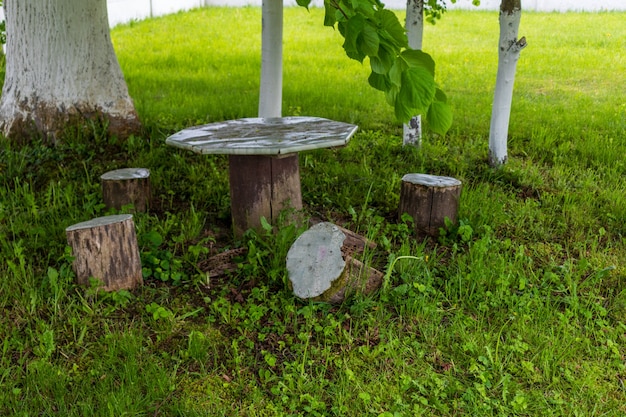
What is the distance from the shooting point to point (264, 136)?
4.06 metres

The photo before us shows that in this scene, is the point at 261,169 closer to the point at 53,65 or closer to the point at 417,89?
the point at 417,89

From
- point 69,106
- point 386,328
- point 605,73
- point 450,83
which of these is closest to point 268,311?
point 386,328

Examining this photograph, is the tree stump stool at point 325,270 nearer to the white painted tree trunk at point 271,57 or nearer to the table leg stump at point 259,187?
the table leg stump at point 259,187

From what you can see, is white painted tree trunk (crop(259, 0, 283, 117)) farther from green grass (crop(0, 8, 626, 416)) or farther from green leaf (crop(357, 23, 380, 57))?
green leaf (crop(357, 23, 380, 57))

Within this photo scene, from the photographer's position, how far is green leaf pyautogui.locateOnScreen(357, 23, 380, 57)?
267 centimetres

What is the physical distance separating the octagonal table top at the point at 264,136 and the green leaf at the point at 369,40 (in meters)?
1.02

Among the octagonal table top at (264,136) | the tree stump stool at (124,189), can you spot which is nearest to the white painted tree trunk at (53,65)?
the tree stump stool at (124,189)

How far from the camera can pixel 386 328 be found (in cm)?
337

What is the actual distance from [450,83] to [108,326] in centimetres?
728

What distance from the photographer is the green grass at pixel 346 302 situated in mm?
2914

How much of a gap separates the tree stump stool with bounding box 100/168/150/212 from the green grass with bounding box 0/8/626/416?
0.16 m

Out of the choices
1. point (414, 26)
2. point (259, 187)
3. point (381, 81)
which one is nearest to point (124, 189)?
point (259, 187)

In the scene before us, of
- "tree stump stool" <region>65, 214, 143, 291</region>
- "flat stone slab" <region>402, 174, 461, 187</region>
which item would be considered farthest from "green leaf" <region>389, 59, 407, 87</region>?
"tree stump stool" <region>65, 214, 143, 291</region>

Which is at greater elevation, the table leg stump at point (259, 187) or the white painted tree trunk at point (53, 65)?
the white painted tree trunk at point (53, 65)
